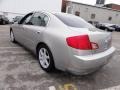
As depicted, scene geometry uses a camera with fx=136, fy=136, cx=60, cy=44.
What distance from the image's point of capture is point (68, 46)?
2629 millimetres

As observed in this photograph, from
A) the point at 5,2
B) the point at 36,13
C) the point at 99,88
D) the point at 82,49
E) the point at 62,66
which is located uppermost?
the point at 5,2

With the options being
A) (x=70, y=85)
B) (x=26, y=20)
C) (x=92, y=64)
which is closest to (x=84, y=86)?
(x=70, y=85)

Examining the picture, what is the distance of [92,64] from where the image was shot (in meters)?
2.71

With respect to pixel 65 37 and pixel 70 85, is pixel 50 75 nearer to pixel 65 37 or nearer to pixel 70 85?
pixel 70 85

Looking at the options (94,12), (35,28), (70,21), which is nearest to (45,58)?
(35,28)

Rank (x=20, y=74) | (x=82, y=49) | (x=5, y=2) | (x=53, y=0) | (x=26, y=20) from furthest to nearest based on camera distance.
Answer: (x=53, y=0), (x=5, y=2), (x=26, y=20), (x=20, y=74), (x=82, y=49)

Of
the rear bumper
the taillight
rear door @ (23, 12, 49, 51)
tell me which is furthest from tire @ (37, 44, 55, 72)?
the taillight

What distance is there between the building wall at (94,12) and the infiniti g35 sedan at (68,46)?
89.8 feet

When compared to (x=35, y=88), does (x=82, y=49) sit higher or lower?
Result: higher

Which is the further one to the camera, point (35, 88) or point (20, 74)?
point (20, 74)

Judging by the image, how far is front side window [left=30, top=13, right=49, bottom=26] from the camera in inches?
139

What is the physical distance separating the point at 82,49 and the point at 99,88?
977 mm

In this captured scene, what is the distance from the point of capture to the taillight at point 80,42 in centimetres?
261

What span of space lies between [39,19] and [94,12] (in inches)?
1189
